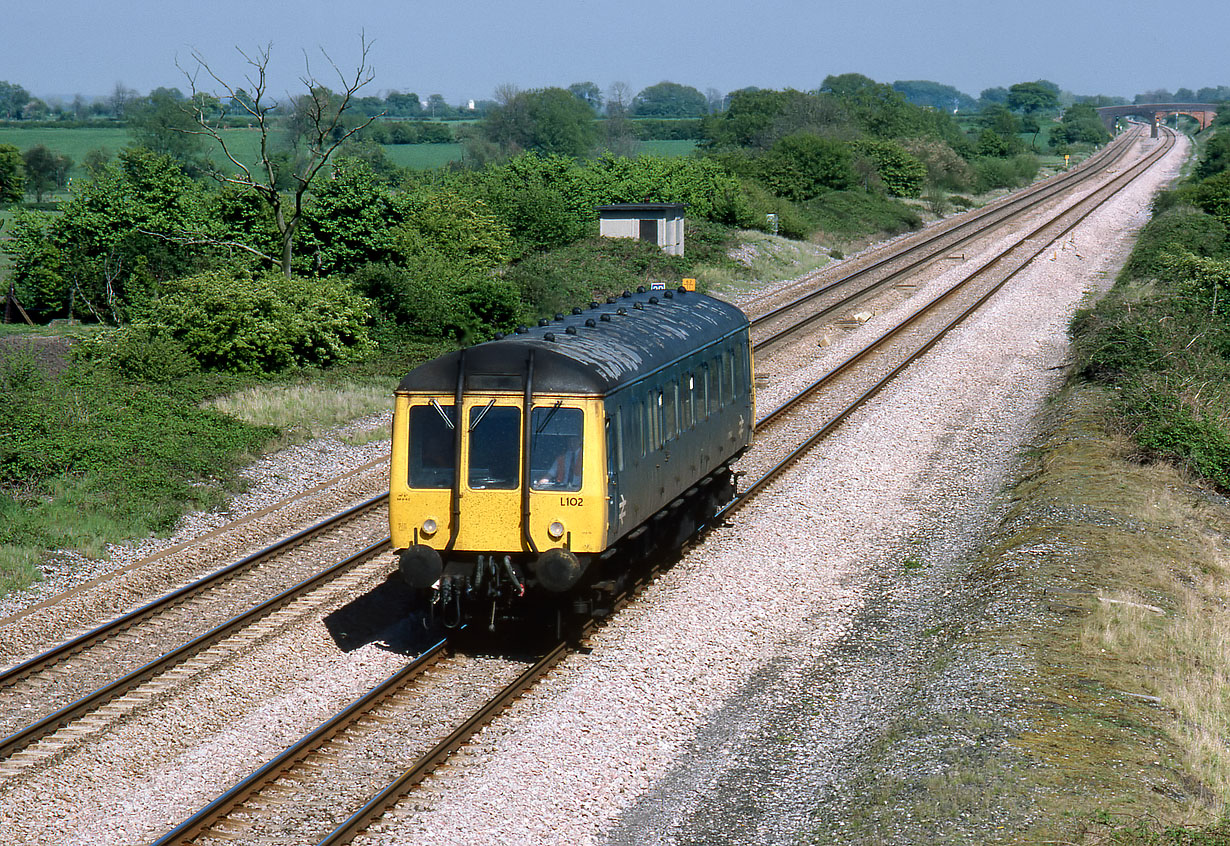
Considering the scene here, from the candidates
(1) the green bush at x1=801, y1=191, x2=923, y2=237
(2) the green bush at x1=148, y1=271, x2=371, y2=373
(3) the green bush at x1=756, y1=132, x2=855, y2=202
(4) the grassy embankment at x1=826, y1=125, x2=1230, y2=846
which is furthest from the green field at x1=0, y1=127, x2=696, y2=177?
(4) the grassy embankment at x1=826, y1=125, x2=1230, y2=846

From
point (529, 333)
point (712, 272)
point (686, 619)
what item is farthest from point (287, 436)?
point (712, 272)

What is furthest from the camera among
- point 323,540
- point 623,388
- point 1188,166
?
point 1188,166

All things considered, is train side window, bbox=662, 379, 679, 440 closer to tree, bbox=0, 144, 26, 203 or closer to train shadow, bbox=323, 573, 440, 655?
train shadow, bbox=323, 573, 440, 655

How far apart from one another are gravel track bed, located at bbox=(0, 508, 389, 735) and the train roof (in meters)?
3.79

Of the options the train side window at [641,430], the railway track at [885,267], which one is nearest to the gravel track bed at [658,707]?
the train side window at [641,430]

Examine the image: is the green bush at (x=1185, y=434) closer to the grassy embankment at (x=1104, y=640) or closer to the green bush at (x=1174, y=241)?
the grassy embankment at (x=1104, y=640)

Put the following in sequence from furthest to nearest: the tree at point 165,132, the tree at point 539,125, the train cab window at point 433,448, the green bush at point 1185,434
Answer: the tree at point 539,125 < the tree at point 165,132 < the green bush at point 1185,434 < the train cab window at point 433,448

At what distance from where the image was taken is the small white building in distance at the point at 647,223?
4112 centimetres

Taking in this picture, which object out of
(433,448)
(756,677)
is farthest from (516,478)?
(756,677)

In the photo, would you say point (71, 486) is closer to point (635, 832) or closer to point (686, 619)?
point (686, 619)

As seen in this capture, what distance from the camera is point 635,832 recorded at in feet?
29.1

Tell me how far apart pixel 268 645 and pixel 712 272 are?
29659mm

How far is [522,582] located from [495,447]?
1350mm

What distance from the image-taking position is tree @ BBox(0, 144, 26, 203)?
2537 inches
